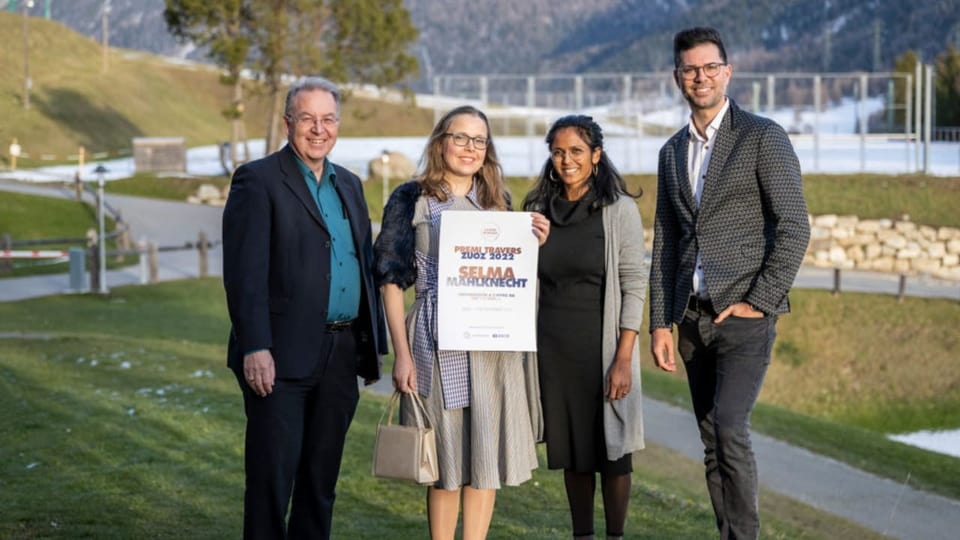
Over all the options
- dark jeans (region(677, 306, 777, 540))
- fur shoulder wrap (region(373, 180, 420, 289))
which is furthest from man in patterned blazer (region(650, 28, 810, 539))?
fur shoulder wrap (region(373, 180, 420, 289))

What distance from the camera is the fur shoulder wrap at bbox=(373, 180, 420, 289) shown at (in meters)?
5.51

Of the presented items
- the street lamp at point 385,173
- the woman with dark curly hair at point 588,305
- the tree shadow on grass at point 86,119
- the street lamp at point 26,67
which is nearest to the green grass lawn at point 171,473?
the woman with dark curly hair at point 588,305

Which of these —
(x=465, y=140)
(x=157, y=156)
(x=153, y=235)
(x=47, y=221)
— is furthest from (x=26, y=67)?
(x=465, y=140)

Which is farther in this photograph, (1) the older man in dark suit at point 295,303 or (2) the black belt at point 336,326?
(2) the black belt at point 336,326

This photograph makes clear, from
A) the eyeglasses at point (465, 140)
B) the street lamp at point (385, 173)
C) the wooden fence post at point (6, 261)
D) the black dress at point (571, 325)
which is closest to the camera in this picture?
the eyeglasses at point (465, 140)

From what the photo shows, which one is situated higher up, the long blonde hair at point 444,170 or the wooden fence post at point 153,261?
the long blonde hair at point 444,170

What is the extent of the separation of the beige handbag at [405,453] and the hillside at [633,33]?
9851cm

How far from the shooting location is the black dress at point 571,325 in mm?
5695

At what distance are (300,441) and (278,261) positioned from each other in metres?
0.68

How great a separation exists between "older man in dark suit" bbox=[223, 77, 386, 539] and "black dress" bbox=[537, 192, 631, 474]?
749 mm

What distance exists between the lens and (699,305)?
18.2ft

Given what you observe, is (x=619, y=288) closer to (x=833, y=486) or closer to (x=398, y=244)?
(x=398, y=244)

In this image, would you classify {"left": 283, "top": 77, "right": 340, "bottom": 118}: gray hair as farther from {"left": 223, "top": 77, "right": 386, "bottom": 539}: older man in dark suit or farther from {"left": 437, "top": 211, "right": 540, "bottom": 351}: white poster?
{"left": 437, "top": 211, "right": 540, "bottom": 351}: white poster

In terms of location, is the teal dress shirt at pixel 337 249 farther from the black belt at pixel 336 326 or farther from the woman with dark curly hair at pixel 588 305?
the woman with dark curly hair at pixel 588 305
